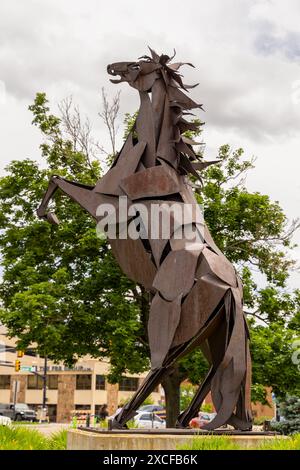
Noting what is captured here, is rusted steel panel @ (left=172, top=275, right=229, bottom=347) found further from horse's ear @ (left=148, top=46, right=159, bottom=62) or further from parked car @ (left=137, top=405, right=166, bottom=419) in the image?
parked car @ (left=137, top=405, right=166, bottom=419)

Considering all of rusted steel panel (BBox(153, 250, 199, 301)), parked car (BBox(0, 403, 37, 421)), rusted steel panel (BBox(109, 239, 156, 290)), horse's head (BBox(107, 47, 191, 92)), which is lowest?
parked car (BBox(0, 403, 37, 421))

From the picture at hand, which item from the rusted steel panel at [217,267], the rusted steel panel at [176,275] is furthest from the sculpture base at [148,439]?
the rusted steel panel at [217,267]

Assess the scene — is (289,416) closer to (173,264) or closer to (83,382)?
(173,264)

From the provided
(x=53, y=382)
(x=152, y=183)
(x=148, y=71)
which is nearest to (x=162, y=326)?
(x=152, y=183)

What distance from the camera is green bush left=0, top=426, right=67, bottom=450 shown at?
27.3 feet

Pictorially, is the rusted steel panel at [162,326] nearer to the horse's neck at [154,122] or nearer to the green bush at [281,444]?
the green bush at [281,444]

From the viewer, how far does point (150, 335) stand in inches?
351

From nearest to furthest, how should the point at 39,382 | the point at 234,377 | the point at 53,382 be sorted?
the point at 234,377, the point at 53,382, the point at 39,382

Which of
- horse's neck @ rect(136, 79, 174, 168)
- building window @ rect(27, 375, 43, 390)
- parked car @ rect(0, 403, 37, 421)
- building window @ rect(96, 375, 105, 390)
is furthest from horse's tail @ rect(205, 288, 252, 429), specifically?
building window @ rect(27, 375, 43, 390)

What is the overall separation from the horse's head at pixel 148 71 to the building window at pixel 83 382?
52678 mm

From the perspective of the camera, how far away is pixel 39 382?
62.8m

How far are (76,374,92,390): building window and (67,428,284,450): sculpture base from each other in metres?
53.3

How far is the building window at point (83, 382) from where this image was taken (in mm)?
60256

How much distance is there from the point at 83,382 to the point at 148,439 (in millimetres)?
54532
